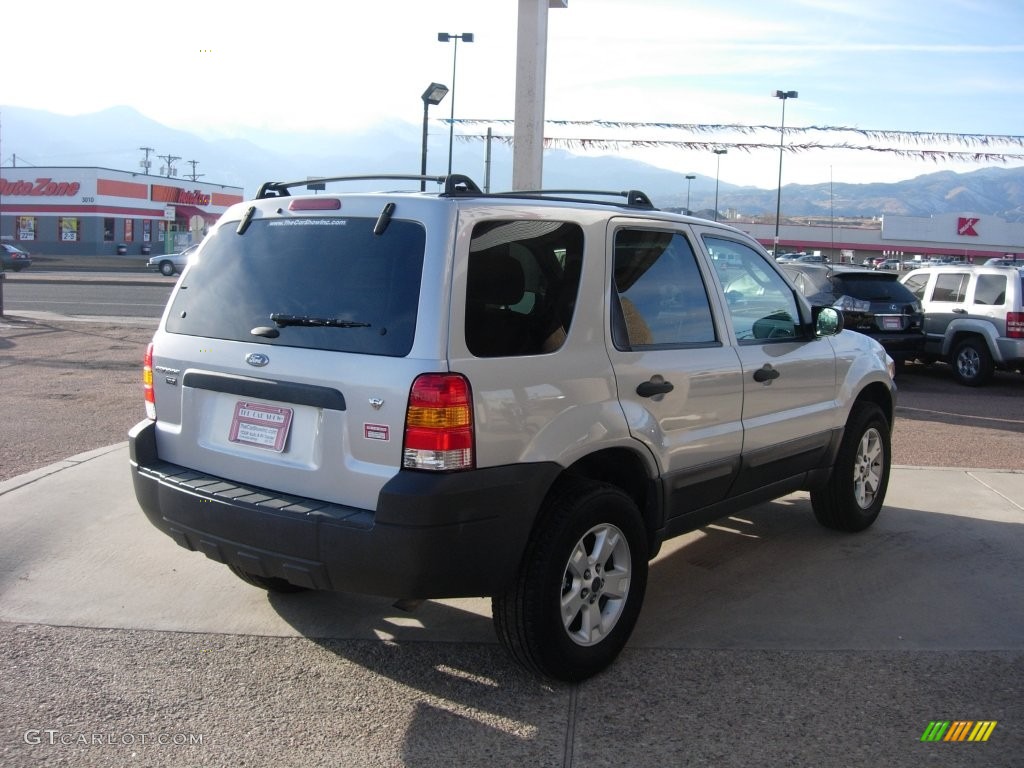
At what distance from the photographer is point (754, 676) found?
3986 millimetres

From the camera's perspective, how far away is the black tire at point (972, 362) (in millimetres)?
13461

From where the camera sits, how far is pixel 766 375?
4926 mm

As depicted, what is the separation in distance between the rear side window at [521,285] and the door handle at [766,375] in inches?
54.7

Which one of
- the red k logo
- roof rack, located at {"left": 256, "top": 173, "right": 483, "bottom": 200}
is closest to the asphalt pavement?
roof rack, located at {"left": 256, "top": 173, "right": 483, "bottom": 200}

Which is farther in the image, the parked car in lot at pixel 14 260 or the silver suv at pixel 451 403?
the parked car in lot at pixel 14 260

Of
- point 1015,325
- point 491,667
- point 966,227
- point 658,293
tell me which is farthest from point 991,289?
point 966,227

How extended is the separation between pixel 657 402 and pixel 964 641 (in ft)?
5.93

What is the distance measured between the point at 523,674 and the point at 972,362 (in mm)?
11783

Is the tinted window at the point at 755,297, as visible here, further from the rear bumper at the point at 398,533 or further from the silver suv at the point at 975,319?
the silver suv at the point at 975,319

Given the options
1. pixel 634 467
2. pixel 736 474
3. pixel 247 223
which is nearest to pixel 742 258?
pixel 736 474

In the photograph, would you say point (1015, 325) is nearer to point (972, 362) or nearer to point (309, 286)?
point (972, 362)

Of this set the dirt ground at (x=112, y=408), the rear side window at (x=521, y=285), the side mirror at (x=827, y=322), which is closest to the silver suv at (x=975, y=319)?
the dirt ground at (x=112, y=408)

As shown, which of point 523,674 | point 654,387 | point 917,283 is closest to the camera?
point 523,674

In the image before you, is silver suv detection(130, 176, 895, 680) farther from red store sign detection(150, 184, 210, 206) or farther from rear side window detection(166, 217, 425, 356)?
red store sign detection(150, 184, 210, 206)
